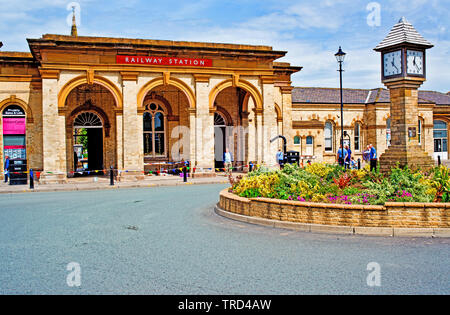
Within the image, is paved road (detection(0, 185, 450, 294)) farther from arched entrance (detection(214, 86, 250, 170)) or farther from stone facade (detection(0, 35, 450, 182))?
arched entrance (detection(214, 86, 250, 170))

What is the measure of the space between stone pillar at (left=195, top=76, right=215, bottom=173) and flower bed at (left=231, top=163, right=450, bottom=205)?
12.3 m

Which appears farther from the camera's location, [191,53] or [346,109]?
[346,109]

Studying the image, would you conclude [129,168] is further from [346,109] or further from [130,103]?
[346,109]

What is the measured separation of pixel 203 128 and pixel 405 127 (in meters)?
14.1

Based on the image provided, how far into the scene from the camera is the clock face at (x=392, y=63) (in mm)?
13102

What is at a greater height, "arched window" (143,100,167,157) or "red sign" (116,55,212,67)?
"red sign" (116,55,212,67)

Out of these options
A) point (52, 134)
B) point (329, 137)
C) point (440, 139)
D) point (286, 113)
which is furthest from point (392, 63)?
point (440, 139)

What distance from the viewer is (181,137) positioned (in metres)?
29.2

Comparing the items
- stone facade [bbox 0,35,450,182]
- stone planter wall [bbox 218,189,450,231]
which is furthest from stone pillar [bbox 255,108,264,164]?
stone planter wall [bbox 218,189,450,231]

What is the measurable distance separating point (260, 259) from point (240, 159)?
2396 centimetres

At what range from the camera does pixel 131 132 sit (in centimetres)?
2422

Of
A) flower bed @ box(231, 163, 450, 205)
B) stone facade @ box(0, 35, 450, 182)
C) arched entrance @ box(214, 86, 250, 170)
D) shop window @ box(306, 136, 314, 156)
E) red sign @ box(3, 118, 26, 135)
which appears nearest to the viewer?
flower bed @ box(231, 163, 450, 205)

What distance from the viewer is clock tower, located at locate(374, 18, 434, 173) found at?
1303cm
